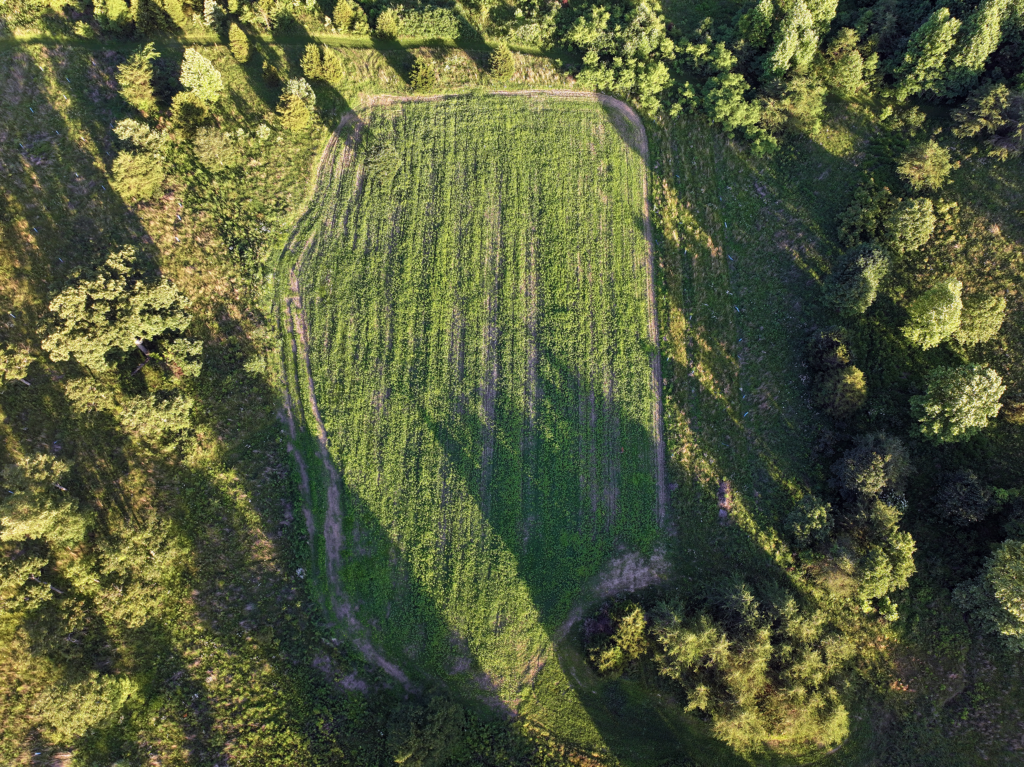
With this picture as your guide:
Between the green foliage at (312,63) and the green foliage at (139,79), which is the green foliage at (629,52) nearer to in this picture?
the green foliage at (312,63)

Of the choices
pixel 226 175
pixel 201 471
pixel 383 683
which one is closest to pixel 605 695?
pixel 383 683

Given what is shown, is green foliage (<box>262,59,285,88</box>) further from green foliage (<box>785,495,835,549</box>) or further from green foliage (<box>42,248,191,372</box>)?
green foliage (<box>785,495,835,549</box>)

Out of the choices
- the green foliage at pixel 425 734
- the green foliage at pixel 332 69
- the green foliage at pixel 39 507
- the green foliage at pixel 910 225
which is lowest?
the green foliage at pixel 425 734

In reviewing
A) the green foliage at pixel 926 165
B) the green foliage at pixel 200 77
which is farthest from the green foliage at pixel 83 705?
the green foliage at pixel 926 165

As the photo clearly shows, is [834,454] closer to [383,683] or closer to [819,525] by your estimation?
[819,525]

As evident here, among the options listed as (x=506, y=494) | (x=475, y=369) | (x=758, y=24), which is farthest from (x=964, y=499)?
(x=758, y=24)
